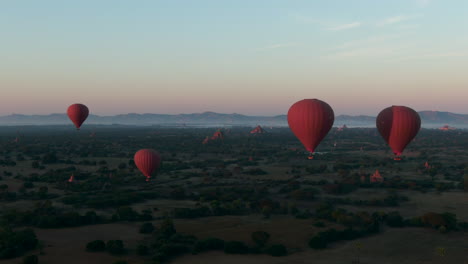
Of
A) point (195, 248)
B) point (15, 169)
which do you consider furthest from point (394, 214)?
point (15, 169)

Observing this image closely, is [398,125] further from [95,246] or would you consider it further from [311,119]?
[95,246]

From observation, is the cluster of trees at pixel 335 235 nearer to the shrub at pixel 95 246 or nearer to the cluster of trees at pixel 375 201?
the cluster of trees at pixel 375 201

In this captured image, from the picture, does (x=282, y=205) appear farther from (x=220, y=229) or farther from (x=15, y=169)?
Result: (x=15, y=169)

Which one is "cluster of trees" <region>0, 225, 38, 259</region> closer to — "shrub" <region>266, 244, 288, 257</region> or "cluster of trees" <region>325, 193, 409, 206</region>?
"shrub" <region>266, 244, 288, 257</region>

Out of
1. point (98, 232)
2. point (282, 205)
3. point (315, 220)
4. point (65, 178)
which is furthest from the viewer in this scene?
point (65, 178)

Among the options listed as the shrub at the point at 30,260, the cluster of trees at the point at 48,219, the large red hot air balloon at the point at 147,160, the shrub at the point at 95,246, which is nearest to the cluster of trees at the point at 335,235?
the shrub at the point at 95,246

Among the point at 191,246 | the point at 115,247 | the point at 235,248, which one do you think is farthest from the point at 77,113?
the point at 235,248
